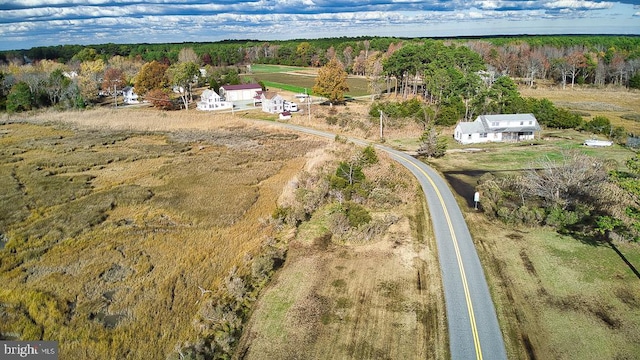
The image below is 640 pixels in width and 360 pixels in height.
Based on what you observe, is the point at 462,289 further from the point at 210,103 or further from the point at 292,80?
the point at 292,80

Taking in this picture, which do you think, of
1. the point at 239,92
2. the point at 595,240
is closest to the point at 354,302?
the point at 595,240

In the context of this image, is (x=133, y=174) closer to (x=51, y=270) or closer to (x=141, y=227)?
(x=141, y=227)

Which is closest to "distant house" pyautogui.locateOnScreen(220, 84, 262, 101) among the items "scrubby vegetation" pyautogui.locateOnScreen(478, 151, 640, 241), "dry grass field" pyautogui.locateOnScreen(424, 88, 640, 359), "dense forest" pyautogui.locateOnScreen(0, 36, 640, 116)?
"dense forest" pyautogui.locateOnScreen(0, 36, 640, 116)

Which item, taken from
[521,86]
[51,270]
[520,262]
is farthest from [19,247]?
[521,86]

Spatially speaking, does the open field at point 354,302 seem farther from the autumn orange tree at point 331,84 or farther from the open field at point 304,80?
the open field at point 304,80

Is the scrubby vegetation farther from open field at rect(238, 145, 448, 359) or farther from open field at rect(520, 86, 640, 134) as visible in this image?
open field at rect(520, 86, 640, 134)

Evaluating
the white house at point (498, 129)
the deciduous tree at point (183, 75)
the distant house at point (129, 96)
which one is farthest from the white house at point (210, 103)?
the white house at point (498, 129)

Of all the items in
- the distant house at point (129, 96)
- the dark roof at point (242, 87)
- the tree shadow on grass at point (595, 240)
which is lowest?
the tree shadow on grass at point (595, 240)
